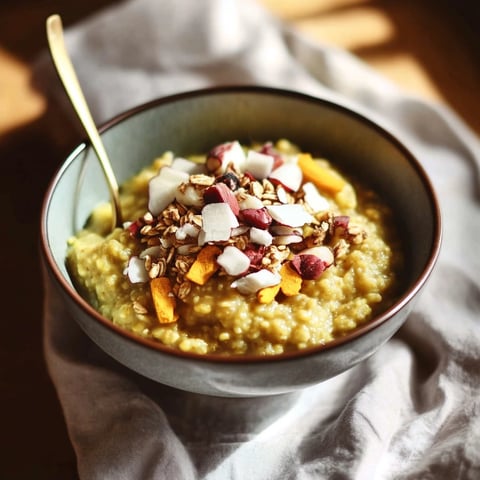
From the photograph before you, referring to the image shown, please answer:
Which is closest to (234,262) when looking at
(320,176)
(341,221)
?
(341,221)

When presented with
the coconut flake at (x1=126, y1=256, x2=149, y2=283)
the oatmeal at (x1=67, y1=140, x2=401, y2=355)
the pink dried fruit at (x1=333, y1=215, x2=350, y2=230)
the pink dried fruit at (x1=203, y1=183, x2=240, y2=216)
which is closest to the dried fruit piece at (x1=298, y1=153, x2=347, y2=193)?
the oatmeal at (x1=67, y1=140, x2=401, y2=355)

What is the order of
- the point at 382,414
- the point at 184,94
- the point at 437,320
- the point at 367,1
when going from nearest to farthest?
the point at 382,414 → the point at 437,320 → the point at 184,94 → the point at 367,1

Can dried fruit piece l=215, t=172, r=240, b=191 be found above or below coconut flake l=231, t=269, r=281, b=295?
above

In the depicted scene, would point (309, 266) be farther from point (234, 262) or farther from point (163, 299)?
point (163, 299)

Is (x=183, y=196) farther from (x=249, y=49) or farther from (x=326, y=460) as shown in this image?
(x=249, y=49)

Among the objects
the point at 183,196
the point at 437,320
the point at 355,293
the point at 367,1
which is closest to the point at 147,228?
the point at 183,196

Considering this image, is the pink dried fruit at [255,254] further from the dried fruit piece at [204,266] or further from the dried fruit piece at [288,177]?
the dried fruit piece at [288,177]

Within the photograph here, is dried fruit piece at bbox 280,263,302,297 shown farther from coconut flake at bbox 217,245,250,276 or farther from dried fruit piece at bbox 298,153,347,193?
dried fruit piece at bbox 298,153,347,193

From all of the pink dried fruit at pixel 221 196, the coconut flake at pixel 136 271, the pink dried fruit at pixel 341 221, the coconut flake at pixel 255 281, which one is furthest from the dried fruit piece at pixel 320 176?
the coconut flake at pixel 136 271
